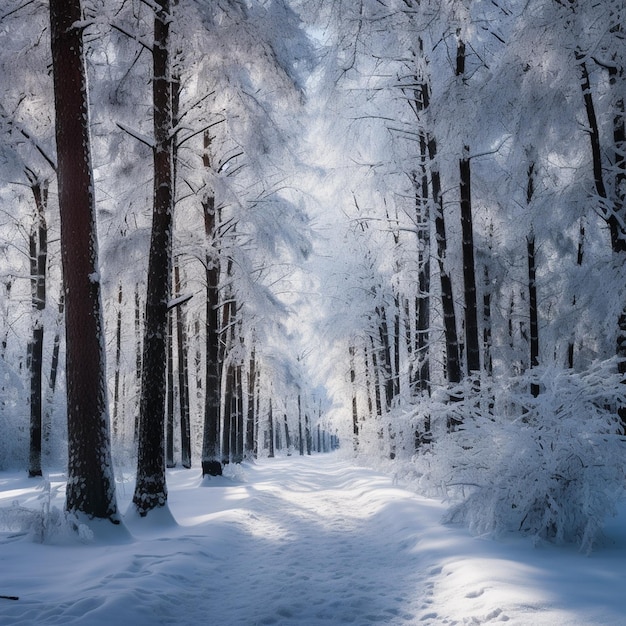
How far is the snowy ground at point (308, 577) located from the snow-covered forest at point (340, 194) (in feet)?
1.73

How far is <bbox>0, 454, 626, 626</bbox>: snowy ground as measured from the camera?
123 inches

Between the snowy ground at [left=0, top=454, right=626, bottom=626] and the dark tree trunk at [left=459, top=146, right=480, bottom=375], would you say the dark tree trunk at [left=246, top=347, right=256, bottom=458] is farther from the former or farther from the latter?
the snowy ground at [left=0, top=454, right=626, bottom=626]

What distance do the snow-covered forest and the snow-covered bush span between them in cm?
2

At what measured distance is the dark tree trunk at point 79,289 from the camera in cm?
553

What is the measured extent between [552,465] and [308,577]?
2.38 m

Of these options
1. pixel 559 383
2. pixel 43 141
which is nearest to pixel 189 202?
pixel 43 141

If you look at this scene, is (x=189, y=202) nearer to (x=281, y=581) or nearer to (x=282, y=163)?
(x=282, y=163)

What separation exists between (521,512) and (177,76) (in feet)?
31.0

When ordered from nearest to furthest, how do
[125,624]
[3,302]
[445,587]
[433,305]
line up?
[125,624], [445,587], [3,302], [433,305]

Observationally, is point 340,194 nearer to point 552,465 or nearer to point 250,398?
point 552,465

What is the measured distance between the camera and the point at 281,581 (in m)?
4.12

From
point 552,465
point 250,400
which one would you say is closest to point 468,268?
point 552,465

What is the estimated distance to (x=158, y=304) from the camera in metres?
6.95

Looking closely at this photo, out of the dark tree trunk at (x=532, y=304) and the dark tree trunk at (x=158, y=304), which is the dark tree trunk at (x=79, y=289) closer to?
the dark tree trunk at (x=158, y=304)
